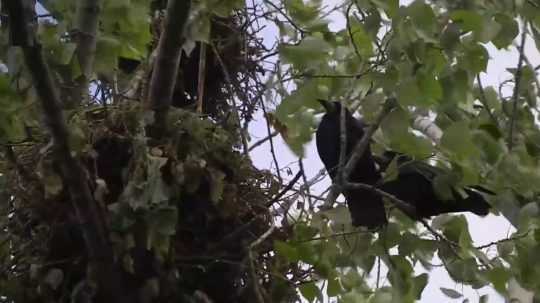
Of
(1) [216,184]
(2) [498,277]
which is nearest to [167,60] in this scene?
(1) [216,184]

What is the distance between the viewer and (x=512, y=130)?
1.94 m

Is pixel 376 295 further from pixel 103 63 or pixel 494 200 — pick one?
pixel 103 63

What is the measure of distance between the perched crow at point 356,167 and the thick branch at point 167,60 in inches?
17.7

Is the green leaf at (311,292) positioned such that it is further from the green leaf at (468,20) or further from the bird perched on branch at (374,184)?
the green leaf at (468,20)

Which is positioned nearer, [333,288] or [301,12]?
[333,288]

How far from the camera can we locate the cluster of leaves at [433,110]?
1722 millimetres

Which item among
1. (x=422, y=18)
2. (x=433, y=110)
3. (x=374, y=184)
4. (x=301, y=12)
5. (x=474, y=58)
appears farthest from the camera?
(x=374, y=184)

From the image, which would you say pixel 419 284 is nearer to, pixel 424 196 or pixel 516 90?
pixel 516 90

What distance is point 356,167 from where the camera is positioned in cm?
248

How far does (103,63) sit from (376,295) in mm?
747

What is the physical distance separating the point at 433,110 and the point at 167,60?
665 millimetres

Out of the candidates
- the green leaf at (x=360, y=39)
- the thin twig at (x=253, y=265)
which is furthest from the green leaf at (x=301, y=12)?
the thin twig at (x=253, y=265)

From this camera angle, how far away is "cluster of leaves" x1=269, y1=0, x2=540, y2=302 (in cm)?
172

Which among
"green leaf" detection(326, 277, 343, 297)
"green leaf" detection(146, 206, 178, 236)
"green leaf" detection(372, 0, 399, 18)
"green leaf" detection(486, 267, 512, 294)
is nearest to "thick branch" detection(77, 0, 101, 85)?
"green leaf" detection(146, 206, 178, 236)
